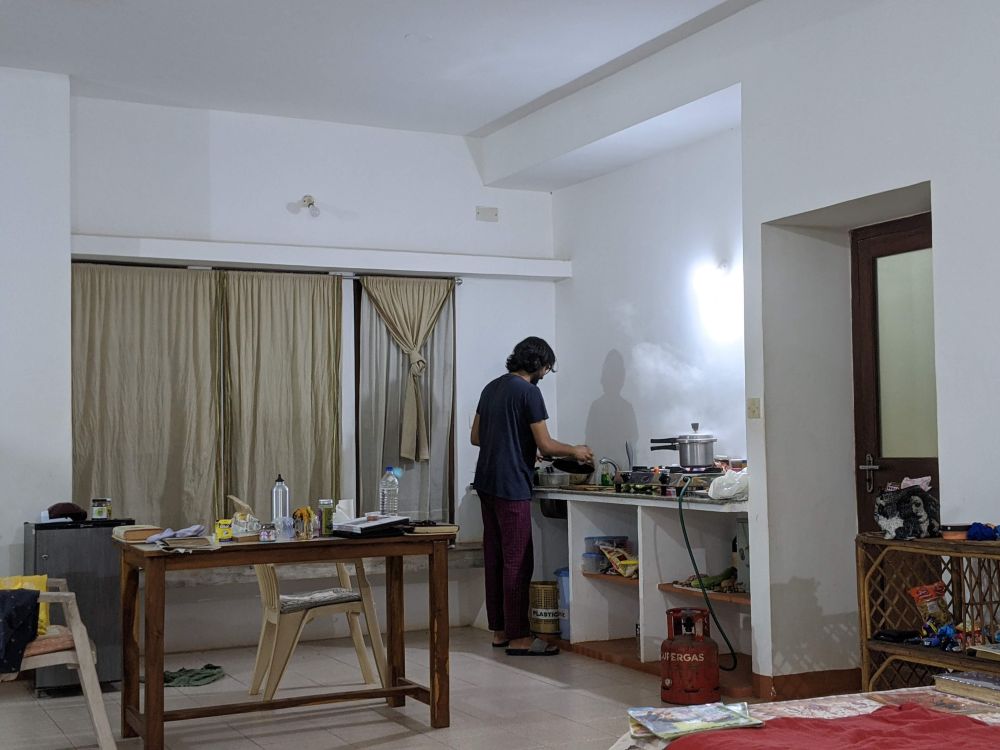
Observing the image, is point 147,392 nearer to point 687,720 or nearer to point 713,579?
point 713,579

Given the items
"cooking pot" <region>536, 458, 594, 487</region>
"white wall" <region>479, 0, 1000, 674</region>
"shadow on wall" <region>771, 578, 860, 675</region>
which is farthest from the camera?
"cooking pot" <region>536, 458, 594, 487</region>

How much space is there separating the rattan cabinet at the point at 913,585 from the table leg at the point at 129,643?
2995 mm

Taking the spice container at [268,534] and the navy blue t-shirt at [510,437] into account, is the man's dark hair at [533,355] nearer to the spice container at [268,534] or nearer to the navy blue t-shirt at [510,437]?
the navy blue t-shirt at [510,437]

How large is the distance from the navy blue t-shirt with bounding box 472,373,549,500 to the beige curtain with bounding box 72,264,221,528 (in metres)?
1.71

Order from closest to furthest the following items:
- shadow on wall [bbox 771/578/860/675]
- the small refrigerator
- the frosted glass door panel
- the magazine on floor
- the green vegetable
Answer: the magazine on floor < the frosted glass door panel < shadow on wall [bbox 771/578/860/675] < the small refrigerator < the green vegetable

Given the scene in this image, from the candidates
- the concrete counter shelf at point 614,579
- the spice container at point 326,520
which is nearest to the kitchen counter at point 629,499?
the concrete counter shelf at point 614,579

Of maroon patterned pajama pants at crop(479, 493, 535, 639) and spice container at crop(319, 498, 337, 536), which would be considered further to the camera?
maroon patterned pajama pants at crop(479, 493, 535, 639)

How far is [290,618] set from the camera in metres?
5.25

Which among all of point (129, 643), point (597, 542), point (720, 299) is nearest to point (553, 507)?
point (597, 542)

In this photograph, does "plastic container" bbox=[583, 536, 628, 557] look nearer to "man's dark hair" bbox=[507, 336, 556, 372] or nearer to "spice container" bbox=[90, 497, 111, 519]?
"man's dark hair" bbox=[507, 336, 556, 372]

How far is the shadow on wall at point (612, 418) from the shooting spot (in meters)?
7.23

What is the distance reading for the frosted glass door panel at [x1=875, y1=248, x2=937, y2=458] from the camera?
5.18 meters

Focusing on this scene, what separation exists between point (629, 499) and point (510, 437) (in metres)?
0.87

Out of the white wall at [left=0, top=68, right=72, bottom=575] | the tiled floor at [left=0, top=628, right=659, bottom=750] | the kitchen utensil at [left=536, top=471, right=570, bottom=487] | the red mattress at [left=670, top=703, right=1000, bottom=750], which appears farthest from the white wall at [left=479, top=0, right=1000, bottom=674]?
the white wall at [left=0, top=68, right=72, bottom=575]
